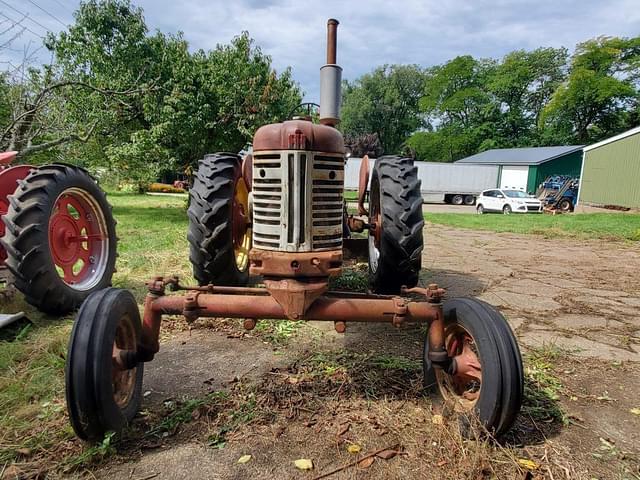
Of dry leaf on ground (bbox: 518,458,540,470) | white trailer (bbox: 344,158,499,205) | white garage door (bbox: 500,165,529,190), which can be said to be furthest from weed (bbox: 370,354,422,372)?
white garage door (bbox: 500,165,529,190)

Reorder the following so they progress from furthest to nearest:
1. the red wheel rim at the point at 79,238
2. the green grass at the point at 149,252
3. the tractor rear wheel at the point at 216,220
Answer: the green grass at the point at 149,252 < the red wheel rim at the point at 79,238 < the tractor rear wheel at the point at 216,220

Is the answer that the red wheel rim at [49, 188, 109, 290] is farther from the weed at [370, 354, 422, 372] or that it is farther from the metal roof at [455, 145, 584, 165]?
the metal roof at [455, 145, 584, 165]

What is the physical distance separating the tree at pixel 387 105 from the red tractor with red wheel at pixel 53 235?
48.7 m

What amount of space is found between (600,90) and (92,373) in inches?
1794

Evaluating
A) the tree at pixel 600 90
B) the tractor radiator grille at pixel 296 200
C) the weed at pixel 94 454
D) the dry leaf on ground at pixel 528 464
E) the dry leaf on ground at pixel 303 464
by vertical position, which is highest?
the tree at pixel 600 90

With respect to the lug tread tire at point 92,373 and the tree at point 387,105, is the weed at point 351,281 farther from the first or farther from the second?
the tree at point 387,105

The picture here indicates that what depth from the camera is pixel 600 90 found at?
36594 millimetres

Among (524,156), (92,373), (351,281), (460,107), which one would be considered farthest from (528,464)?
(460,107)

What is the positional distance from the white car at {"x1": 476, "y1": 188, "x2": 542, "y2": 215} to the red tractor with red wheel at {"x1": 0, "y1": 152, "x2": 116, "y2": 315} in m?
18.9

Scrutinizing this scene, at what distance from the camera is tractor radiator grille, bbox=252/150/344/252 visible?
2.14 metres

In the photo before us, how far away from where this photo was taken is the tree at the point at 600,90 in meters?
36.8

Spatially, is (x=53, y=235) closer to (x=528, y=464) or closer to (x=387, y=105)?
(x=528, y=464)

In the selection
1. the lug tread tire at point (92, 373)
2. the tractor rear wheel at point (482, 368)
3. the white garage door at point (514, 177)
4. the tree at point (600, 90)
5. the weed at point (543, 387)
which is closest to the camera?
the lug tread tire at point (92, 373)

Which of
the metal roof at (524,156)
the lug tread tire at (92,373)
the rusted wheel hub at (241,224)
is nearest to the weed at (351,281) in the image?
the rusted wheel hub at (241,224)
